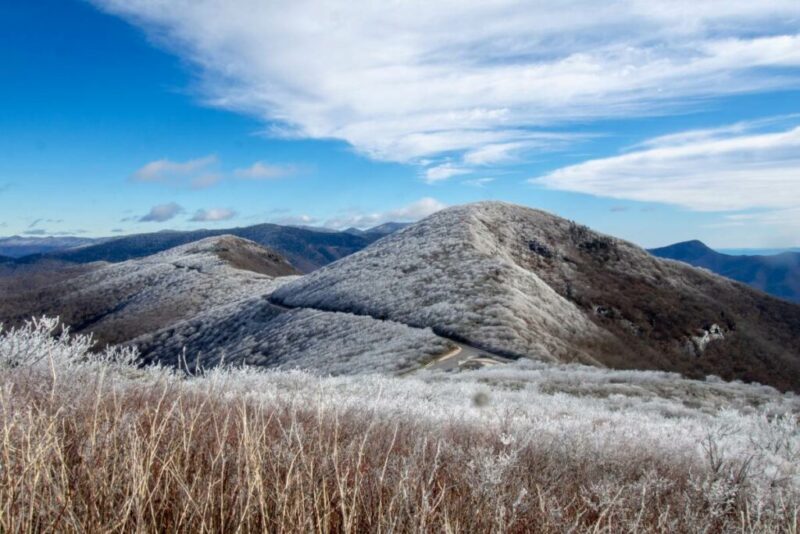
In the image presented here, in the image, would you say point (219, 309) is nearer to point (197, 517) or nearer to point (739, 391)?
point (739, 391)

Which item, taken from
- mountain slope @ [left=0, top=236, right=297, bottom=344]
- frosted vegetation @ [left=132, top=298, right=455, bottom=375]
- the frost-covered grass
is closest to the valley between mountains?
frosted vegetation @ [left=132, top=298, right=455, bottom=375]

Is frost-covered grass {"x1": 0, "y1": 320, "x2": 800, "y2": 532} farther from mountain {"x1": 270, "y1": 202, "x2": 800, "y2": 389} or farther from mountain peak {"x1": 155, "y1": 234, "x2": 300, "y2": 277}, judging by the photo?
mountain peak {"x1": 155, "y1": 234, "x2": 300, "y2": 277}

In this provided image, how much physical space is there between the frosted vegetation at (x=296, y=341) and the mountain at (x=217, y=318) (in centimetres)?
10

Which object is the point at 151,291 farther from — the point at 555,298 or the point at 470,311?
the point at 470,311

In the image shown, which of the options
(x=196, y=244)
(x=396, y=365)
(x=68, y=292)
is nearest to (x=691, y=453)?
(x=396, y=365)

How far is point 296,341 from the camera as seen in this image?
3834cm

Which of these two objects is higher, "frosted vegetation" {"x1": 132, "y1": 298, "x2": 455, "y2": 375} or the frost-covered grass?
the frost-covered grass

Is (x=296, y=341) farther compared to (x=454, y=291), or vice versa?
(x=454, y=291)

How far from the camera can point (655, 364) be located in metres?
43.6

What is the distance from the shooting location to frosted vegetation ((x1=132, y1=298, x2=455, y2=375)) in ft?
87.8

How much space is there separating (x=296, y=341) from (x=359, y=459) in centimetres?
3632

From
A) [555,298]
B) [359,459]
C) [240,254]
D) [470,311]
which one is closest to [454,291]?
[470,311]

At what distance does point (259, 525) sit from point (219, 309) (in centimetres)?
5938

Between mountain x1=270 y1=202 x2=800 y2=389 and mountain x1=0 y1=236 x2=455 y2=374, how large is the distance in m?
2.89
